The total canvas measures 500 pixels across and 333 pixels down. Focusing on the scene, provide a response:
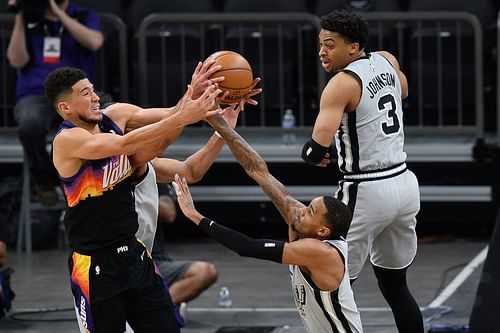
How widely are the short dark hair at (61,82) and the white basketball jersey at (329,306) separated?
4.87 ft

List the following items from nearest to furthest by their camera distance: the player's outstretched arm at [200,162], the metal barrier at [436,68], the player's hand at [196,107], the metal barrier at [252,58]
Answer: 1. the player's hand at [196,107]
2. the player's outstretched arm at [200,162]
3. the metal barrier at [436,68]
4. the metal barrier at [252,58]

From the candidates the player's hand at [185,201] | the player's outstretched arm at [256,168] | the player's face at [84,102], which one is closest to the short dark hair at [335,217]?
the player's outstretched arm at [256,168]

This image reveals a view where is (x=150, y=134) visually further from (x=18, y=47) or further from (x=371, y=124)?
(x=18, y=47)

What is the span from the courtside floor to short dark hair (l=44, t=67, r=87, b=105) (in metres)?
2.88

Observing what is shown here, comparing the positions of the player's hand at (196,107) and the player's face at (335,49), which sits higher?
the player's face at (335,49)

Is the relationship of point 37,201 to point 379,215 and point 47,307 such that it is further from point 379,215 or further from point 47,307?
point 379,215

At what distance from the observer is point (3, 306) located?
31.7 ft

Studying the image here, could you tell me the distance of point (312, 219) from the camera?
6.88 m

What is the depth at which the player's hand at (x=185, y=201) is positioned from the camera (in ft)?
22.3

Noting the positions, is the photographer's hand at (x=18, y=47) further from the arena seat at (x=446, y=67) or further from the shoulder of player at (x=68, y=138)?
the shoulder of player at (x=68, y=138)

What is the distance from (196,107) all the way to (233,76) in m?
0.55

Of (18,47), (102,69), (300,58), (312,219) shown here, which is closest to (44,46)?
(18,47)

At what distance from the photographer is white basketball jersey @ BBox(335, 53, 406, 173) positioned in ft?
25.2

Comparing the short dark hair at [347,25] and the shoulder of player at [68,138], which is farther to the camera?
the short dark hair at [347,25]
